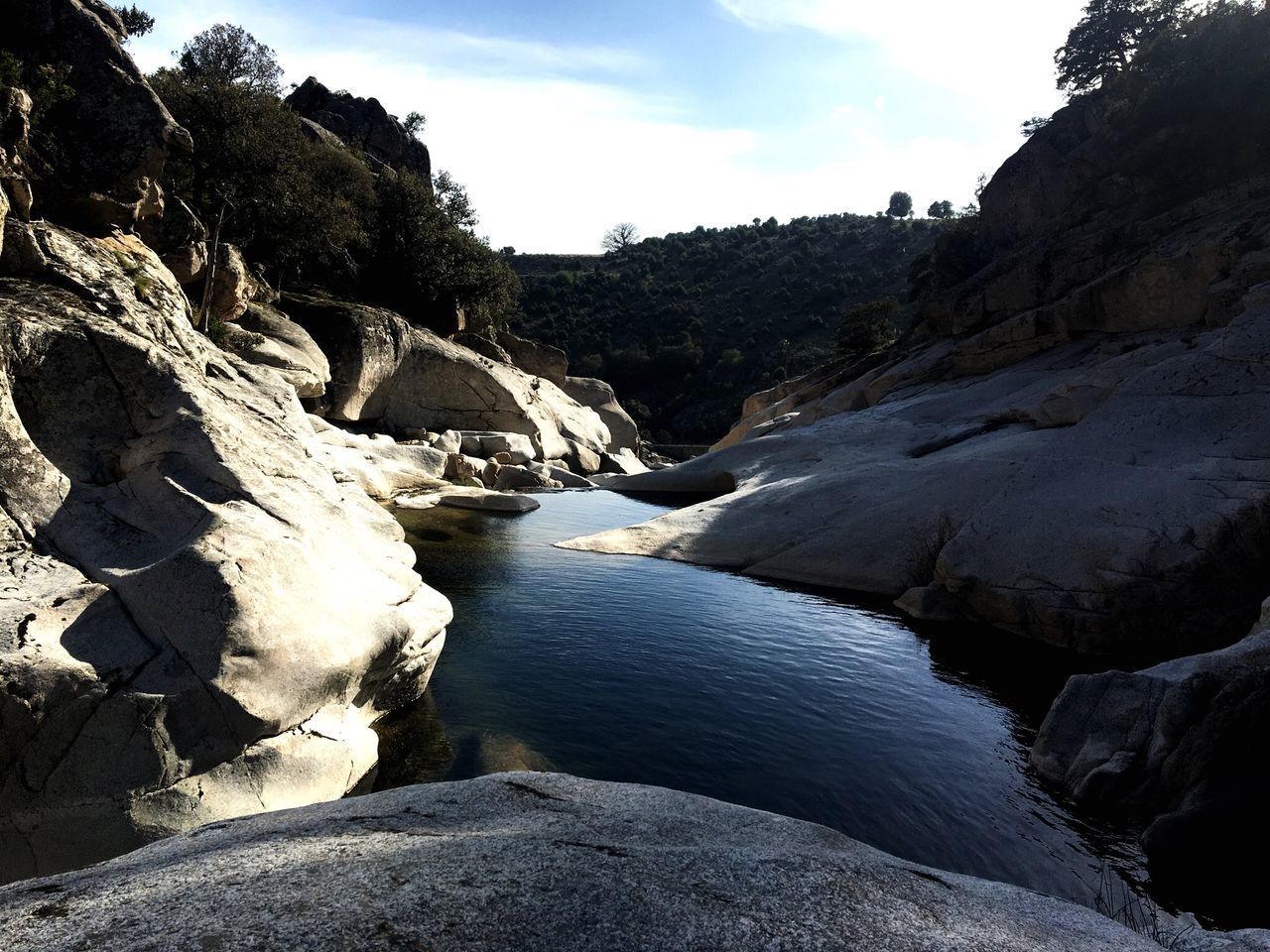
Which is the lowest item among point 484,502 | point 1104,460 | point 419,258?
point 484,502

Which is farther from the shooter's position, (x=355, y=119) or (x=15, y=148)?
(x=355, y=119)

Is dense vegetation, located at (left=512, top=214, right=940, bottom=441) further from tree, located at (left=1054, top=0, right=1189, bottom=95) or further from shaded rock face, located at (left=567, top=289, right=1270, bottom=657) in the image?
shaded rock face, located at (left=567, top=289, right=1270, bottom=657)

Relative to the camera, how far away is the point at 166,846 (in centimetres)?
398

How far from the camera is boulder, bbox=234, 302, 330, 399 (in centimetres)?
2561

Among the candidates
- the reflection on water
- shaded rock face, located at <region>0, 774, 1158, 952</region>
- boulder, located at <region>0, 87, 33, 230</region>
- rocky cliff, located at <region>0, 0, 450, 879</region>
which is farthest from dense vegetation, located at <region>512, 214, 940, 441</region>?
shaded rock face, located at <region>0, 774, 1158, 952</region>

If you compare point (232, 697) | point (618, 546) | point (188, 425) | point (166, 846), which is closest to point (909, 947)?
point (166, 846)

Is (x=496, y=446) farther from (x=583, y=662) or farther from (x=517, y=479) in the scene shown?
A: (x=583, y=662)

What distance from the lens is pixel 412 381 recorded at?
3581 cm

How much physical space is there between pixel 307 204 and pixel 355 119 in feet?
106

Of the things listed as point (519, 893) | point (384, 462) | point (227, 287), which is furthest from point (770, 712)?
point (227, 287)

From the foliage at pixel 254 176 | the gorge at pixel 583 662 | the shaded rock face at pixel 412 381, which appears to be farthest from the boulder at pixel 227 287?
the shaded rock face at pixel 412 381

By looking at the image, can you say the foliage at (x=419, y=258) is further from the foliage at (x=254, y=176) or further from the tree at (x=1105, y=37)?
the tree at (x=1105, y=37)

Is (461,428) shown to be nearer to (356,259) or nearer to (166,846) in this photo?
(356,259)

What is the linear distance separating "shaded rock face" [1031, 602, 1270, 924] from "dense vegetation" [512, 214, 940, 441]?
66944 mm
